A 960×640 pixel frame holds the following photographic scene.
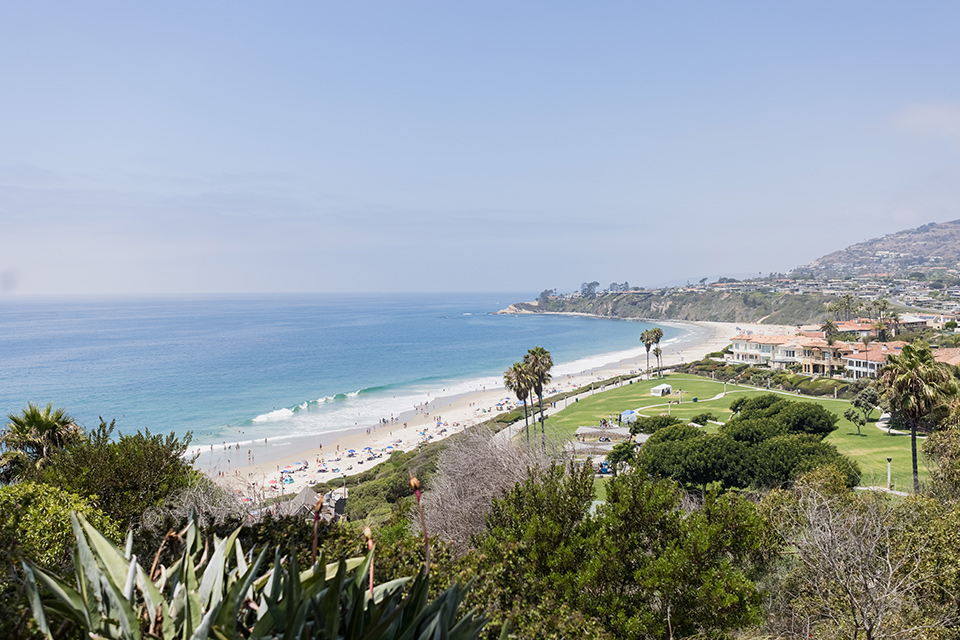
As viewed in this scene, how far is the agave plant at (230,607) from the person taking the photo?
121 inches

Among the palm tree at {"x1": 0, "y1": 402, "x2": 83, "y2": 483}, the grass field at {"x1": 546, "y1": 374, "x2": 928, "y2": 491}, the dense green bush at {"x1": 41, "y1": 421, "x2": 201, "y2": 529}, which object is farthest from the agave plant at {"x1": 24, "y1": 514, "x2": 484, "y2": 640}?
the grass field at {"x1": 546, "y1": 374, "x2": 928, "y2": 491}

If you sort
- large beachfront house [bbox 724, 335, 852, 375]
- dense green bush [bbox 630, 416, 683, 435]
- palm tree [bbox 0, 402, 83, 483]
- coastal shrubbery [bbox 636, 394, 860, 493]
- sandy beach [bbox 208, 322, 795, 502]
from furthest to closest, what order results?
large beachfront house [bbox 724, 335, 852, 375] → dense green bush [bbox 630, 416, 683, 435] → sandy beach [bbox 208, 322, 795, 502] → coastal shrubbery [bbox 636, 394, 860, 493] → palm tree [bbox 0, 402, 83, 483]

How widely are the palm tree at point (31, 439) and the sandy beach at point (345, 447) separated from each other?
9227mm

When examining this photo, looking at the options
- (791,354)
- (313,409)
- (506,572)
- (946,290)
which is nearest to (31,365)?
(313,409)

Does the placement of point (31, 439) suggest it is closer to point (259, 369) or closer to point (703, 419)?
point (703, 419)

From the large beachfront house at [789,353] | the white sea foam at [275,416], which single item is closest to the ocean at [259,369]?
the white sea foam at [275,416]

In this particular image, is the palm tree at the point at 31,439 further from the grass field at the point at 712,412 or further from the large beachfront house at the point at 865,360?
the large beachfront house at the point at 865,360

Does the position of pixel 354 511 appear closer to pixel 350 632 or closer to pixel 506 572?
pixel 506 572

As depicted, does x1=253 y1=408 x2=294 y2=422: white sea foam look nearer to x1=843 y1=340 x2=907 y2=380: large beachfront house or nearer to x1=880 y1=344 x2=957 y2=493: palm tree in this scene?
x1=880 y1=344 x2=957 y2=493: palm tree

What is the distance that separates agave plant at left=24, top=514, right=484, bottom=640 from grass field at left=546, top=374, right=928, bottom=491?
2524cm

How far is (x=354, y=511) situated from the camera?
89.8 feet

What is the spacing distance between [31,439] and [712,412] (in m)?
45.5

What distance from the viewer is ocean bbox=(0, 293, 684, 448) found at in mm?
55344

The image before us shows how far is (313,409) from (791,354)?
207 ft
